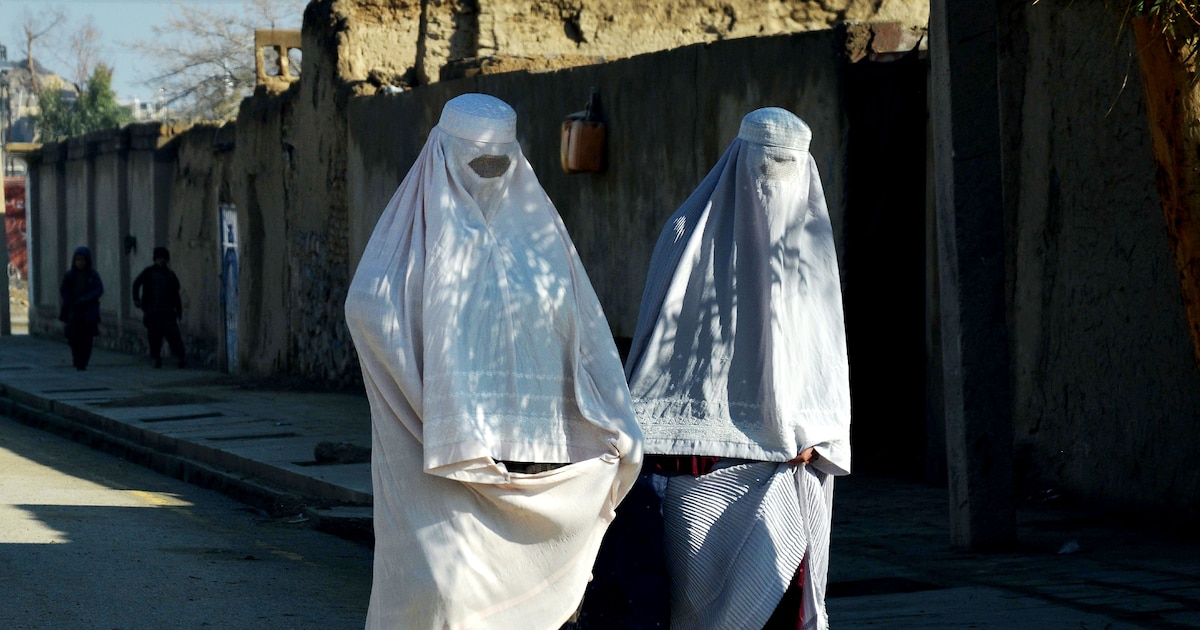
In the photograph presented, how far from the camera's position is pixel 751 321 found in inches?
183

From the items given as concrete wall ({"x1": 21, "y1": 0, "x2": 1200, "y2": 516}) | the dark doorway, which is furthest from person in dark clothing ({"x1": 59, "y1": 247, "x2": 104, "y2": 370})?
the dark doorway

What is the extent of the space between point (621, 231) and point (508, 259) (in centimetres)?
632

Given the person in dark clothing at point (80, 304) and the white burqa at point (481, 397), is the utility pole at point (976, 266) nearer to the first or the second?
the white burqa at point (481, 397)

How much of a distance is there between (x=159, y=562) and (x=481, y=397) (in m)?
3.63

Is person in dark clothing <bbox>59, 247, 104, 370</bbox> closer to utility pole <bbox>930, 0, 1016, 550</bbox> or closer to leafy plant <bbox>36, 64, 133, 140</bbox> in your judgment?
utility pole <bbox>930, 0, 1016, 550</bbox>

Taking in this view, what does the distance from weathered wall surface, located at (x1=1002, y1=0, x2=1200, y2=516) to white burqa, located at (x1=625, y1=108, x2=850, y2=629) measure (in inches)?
96.2

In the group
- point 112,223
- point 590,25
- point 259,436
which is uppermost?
point 590,25

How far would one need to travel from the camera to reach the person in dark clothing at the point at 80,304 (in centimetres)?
1844

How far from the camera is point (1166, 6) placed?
13.8ft

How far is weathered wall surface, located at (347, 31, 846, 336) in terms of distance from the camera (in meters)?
8.37

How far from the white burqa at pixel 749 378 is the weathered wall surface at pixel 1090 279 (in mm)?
2444

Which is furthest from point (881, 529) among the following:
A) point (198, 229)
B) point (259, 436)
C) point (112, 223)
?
point (112, 223)

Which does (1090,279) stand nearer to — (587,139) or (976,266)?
(976,266)

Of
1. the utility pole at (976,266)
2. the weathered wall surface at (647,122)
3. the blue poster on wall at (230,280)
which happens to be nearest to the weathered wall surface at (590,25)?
the weathered wall surface at (647,122)
